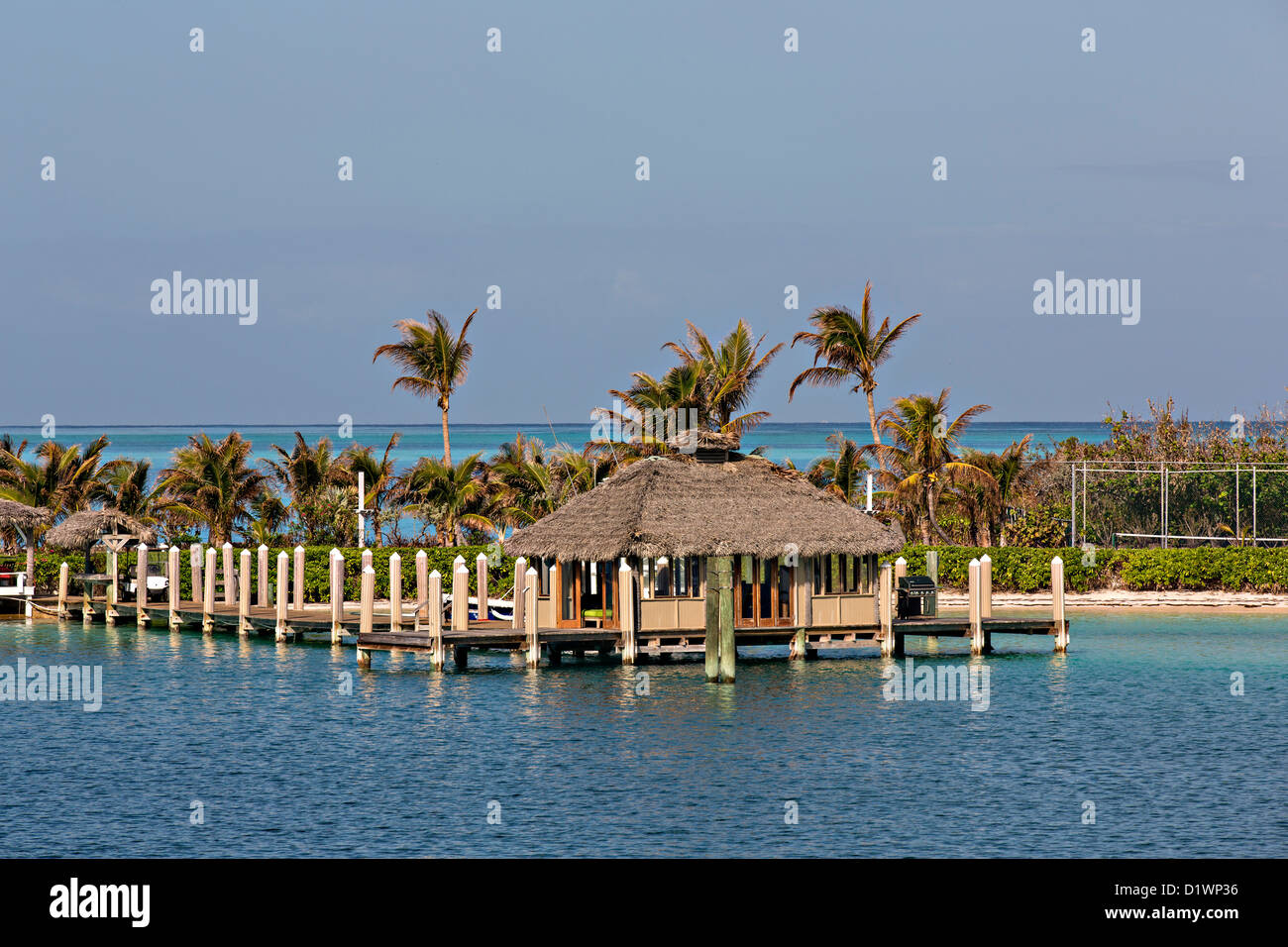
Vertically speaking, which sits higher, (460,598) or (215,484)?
(215,484)

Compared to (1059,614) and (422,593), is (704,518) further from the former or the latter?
(1059,614)

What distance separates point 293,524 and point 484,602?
16.0m

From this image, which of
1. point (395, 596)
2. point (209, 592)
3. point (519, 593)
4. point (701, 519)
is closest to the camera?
point (519, 593)

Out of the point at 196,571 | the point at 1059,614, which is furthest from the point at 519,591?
the point at 196,571

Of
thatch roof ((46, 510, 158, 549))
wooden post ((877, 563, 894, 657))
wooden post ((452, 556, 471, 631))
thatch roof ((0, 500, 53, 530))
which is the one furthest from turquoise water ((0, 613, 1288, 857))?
thatch roof ((0, 500, 53, 530))

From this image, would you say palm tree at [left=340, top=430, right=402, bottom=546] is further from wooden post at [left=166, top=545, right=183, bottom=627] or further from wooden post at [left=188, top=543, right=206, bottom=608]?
wooden post at [left=166, top=545, right=183, bottom=627]

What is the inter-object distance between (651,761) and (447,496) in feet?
78.9

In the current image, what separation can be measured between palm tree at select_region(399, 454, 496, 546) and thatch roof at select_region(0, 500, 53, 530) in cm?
1043

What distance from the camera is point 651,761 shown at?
22.5 meters

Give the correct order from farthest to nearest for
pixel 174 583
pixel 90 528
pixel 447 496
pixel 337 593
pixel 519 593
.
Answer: pixel 447 496 < pixel 90 528 < pixel 174 583 < pixel 337 593 < pixel 519 593

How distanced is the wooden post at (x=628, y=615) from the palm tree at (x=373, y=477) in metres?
17.0

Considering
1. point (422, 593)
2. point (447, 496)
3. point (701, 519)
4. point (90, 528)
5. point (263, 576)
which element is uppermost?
point (447, 496)

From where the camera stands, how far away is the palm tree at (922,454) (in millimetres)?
46344
